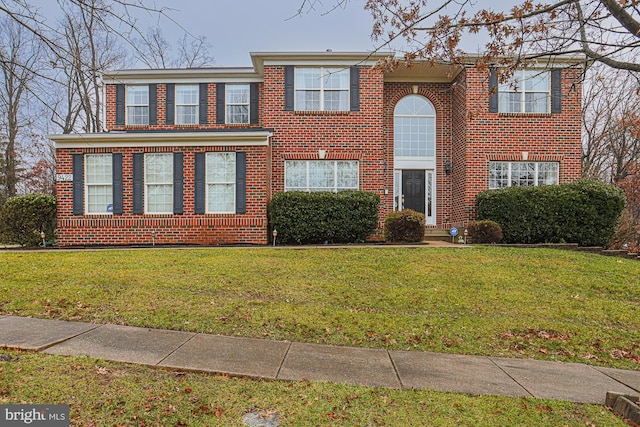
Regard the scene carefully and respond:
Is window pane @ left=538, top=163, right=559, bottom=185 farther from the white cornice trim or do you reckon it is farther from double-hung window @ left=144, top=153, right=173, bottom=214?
double-hung window @ left=144, top=153, right=173, bottom=214

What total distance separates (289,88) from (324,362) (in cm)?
1079

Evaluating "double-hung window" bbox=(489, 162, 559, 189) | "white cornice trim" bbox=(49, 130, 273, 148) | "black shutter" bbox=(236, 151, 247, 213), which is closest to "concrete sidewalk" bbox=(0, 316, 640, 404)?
"black shutter" bbox=(236, 151, 247, 213)

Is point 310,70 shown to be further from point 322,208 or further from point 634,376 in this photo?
point 634,376

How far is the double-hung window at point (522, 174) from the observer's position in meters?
13.3

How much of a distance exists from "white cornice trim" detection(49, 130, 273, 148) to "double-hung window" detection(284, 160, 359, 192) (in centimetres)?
173

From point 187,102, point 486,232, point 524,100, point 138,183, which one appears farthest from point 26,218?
point 524,100

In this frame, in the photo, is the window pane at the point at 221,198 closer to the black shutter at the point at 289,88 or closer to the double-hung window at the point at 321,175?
the double-hung window at the point at 321,175

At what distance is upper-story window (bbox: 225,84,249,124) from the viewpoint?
14.3 metres

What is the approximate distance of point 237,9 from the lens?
4180 mm

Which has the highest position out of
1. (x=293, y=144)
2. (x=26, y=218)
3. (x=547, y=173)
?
(x=293, y=144)

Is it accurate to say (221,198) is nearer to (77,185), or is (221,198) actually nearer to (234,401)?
(77,185)

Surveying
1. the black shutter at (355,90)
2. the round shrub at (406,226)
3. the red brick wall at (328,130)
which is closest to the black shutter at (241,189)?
the red brick wall at (328,130)

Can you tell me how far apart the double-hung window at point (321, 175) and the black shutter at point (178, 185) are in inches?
134

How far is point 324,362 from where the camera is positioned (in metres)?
4.00
